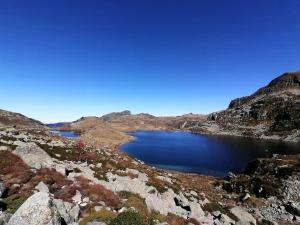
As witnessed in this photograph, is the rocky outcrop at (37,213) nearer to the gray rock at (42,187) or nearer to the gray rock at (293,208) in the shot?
the gray rock at (42,187)

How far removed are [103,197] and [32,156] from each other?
49.5 ft

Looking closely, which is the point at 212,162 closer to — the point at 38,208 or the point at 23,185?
the point at 23,185

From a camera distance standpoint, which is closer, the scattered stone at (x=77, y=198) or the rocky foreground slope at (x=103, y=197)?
the rocky foreground slope at (x=103, y=197)

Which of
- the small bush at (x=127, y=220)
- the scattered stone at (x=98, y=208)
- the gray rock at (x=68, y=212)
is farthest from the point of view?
the scattered stone at (x=98, y=208)

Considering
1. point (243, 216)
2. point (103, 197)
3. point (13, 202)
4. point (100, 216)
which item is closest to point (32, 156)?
point (103, 197)

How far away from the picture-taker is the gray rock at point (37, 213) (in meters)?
13.2

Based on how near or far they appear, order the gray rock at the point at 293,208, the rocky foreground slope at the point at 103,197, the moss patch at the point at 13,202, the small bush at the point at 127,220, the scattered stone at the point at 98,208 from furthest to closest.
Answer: the gray rock at the point at 293,208 < the scattered stone at the point at 98,208 < the moss patch at the point at 13,202 < the rocky foreground slope at the point at 103,197 < the small bush at the point at 127,220

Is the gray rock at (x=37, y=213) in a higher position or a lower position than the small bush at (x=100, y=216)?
higher

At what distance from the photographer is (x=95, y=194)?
23.8 metres

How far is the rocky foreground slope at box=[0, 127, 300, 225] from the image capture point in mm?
16836

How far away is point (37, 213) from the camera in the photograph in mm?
13406

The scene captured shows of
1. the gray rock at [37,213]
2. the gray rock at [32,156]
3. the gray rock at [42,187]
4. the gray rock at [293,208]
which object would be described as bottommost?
the gray rock at [293,208]

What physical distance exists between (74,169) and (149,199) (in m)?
10.8

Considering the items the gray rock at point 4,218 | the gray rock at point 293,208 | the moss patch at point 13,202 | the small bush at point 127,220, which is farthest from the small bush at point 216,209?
the gray rock at point 4,218
